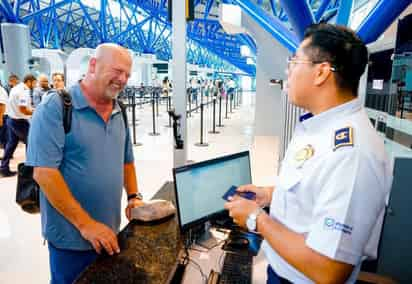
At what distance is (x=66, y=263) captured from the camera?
150 cm

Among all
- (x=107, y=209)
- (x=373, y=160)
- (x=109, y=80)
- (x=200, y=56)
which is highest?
(x=200, y=56)

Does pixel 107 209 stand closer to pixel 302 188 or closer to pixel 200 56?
pixel 302 188

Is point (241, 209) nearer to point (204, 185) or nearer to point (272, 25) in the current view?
point (204, 185)

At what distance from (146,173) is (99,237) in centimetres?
396

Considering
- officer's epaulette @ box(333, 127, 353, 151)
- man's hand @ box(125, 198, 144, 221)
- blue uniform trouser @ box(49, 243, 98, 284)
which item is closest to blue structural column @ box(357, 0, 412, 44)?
officer's epaulette @ box(333, 127, 353, 151)

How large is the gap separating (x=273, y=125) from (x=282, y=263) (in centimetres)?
766

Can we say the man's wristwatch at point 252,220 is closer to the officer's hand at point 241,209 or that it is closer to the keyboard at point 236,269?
the officer's hand at point 241,209

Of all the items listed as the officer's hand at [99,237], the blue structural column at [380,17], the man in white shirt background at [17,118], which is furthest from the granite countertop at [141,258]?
the man in white shirt background at [17,118]

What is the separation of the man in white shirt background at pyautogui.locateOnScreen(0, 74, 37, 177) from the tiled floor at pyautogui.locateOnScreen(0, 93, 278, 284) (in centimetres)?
35

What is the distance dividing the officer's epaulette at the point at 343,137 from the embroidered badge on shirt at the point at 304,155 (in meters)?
0.08

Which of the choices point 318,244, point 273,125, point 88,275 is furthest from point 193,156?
point 318,244

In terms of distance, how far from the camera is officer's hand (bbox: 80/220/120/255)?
→ 1.30 m

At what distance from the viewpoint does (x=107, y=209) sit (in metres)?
1.58

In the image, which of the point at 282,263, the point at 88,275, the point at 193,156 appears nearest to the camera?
the point at 282,263
